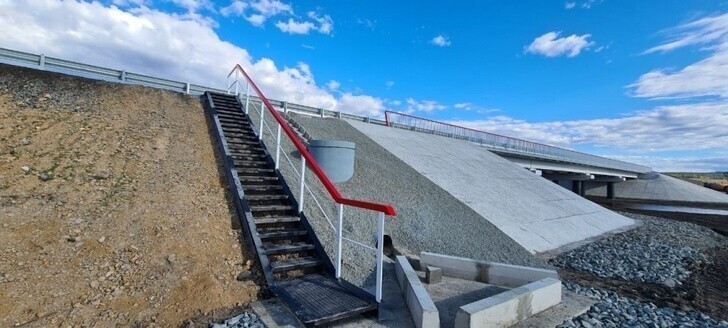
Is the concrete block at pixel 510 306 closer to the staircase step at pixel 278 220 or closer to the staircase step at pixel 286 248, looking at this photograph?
the staircase step at pixel 286 248

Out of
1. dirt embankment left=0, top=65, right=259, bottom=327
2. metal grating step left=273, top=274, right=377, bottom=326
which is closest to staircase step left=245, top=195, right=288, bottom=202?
dirt embankment left=0, top=65, right=259, bottom=327

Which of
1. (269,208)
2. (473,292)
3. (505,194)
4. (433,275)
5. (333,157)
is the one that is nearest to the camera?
(473,292)

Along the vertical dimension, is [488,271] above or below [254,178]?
below

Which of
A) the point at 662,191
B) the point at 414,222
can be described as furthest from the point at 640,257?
the point at 662,191

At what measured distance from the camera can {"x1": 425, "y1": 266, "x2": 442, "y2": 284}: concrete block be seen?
6082mm

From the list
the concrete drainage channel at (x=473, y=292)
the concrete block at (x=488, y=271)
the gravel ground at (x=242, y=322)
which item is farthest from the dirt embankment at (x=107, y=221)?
the concrete block at (x=488, y=271)

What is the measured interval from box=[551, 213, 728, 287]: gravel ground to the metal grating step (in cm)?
658

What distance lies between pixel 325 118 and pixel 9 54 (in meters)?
11.7

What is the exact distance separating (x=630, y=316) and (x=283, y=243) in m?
5.51

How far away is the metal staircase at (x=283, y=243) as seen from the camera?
440cm

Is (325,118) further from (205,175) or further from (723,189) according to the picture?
(723,189)

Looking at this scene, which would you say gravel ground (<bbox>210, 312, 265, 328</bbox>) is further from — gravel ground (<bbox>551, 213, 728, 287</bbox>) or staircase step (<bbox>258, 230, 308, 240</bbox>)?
gravel ground (<bbox>551, 213, 728, 287</bbox>)

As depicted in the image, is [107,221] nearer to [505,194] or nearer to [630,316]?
[630,316]

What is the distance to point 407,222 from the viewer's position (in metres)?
8.98
